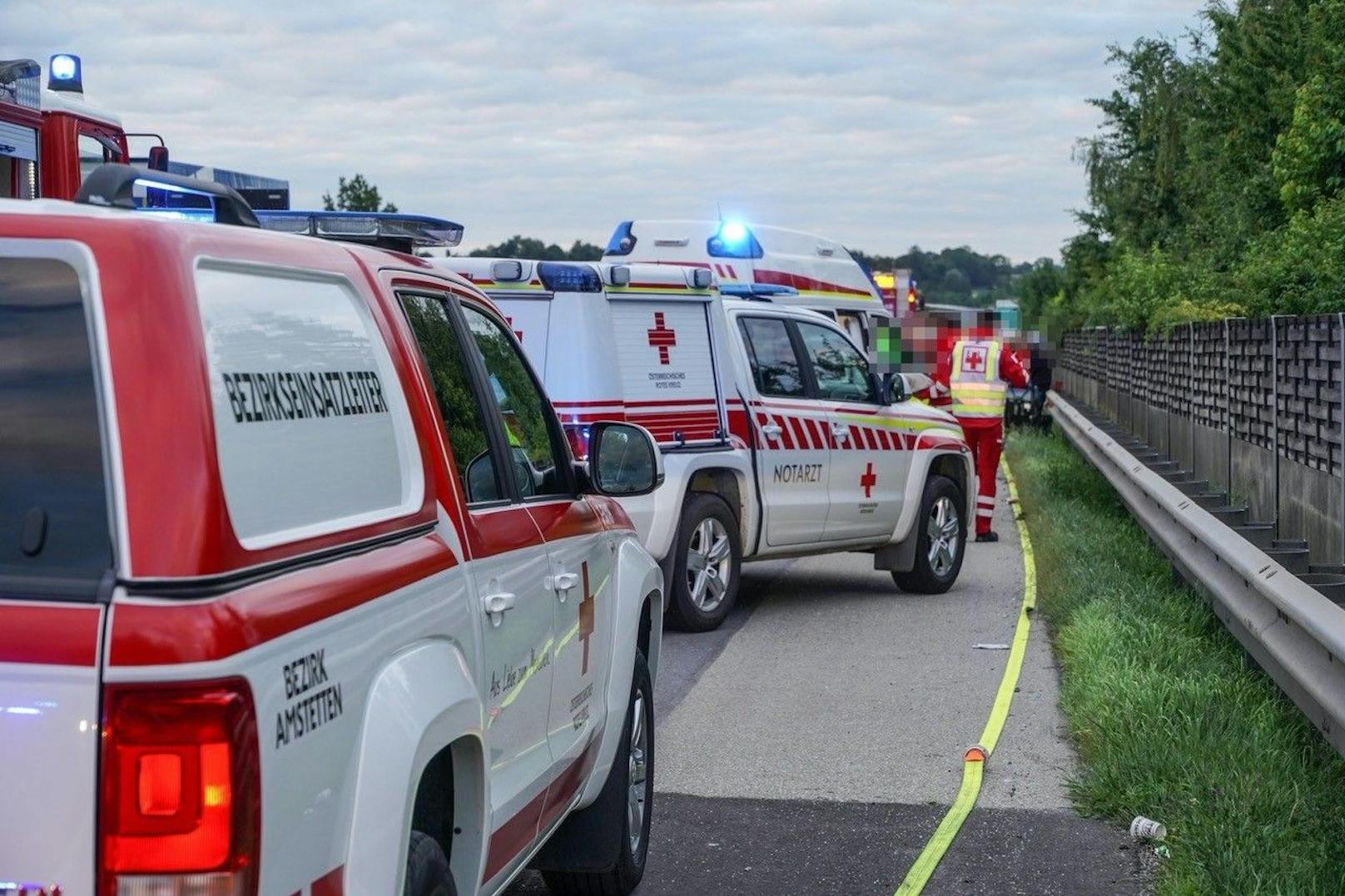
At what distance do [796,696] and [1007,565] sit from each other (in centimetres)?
607

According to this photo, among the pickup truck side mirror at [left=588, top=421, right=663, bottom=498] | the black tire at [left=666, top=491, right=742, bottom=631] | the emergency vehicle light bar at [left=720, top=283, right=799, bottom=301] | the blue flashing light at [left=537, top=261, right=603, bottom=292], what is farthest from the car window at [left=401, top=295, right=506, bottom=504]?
the emergency vehicle light bar at [left=720, top=283, right=799, bottom=301]

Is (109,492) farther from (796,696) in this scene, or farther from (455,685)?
(796,696)

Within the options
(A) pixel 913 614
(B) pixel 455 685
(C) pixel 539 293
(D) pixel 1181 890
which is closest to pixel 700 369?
(C) pixel 539 293

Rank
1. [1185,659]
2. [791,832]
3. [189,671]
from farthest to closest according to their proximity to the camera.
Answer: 1. [1185,659]
2. [791,832]
3. [189,671]

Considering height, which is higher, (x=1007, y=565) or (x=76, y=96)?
(x=76, y=96)

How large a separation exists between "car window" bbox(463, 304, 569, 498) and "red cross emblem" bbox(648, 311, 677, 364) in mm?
5938

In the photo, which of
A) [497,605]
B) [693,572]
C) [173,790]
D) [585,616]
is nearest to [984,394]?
[693,572]

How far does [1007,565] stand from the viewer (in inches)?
593

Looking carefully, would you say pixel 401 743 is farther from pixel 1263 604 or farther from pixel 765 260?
pixel 765 260

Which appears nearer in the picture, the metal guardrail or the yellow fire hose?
the metal guardrail

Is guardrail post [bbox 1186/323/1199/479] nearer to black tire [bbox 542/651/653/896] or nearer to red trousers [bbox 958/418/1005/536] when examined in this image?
red trousers [bbox 958/418/1005/536]

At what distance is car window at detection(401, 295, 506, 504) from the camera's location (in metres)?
4.18

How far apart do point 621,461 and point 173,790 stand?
8.93 ft

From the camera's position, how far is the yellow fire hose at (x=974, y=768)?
6.10 meters
